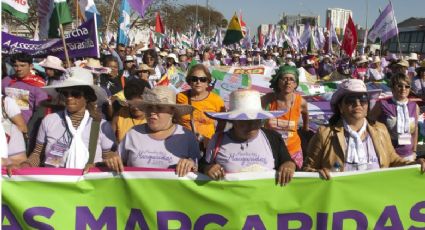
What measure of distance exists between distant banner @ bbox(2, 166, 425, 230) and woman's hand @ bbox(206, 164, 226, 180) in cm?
6

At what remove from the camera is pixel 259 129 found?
10.4 ft

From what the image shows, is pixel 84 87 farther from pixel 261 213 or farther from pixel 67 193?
pixel 261 213

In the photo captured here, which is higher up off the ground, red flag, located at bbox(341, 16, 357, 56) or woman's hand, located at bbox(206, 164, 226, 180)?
red flag, located at bbox(341, 16, 357, 56)

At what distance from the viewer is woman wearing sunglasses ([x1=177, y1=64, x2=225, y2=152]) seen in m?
4.43

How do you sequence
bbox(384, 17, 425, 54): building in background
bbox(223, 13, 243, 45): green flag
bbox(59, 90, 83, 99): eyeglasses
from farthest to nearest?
bbox(384, 17, 425, 54): building in background
bbox(223, 13, 243, 45): green flag
bbox(59, 90, 83, 99): eyeglasses

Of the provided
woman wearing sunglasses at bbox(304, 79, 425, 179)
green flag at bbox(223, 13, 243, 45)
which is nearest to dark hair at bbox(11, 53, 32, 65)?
woman wearing sunglasses at bbox(304, 79, 425, 179)

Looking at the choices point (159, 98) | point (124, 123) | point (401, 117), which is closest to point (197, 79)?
point (124, 123)

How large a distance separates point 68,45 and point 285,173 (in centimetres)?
464

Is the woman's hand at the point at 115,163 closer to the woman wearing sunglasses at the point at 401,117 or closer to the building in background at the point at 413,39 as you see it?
the woman wearing sunglasses at the point at 401,117

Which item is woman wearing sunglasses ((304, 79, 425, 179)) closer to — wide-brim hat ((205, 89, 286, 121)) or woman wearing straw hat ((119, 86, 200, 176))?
wide-brim hat ((205, 89, 286, 121))

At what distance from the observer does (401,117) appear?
4496 millimetres

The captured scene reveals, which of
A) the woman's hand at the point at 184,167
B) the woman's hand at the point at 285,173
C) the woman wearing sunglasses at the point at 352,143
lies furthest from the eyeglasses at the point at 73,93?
the woman wearing sunglasses at the point at 352,143

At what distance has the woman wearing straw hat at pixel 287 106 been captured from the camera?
4461mm

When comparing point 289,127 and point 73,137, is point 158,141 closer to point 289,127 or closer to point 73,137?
point 73,137
